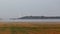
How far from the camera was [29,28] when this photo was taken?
36.3 inches

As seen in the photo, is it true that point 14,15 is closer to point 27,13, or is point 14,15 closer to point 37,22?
point 27,13

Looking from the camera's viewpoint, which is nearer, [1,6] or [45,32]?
[45,32]

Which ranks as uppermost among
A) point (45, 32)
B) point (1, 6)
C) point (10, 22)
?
point (1, 6)

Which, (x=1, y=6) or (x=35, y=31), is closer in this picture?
(x=35, y=31)

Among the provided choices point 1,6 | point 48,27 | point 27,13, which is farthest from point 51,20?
point 1,6

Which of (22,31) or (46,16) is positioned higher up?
(46,16)

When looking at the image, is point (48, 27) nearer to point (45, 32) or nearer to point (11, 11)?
point (45, 32)

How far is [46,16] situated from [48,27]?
0.41ft

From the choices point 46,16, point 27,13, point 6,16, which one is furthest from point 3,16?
point 46,16

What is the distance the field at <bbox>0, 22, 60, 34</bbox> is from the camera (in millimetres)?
910

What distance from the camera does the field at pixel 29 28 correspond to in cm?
91

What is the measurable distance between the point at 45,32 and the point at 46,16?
155 millimetres

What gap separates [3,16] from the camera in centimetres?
99

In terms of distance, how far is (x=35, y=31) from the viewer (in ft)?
3.07
